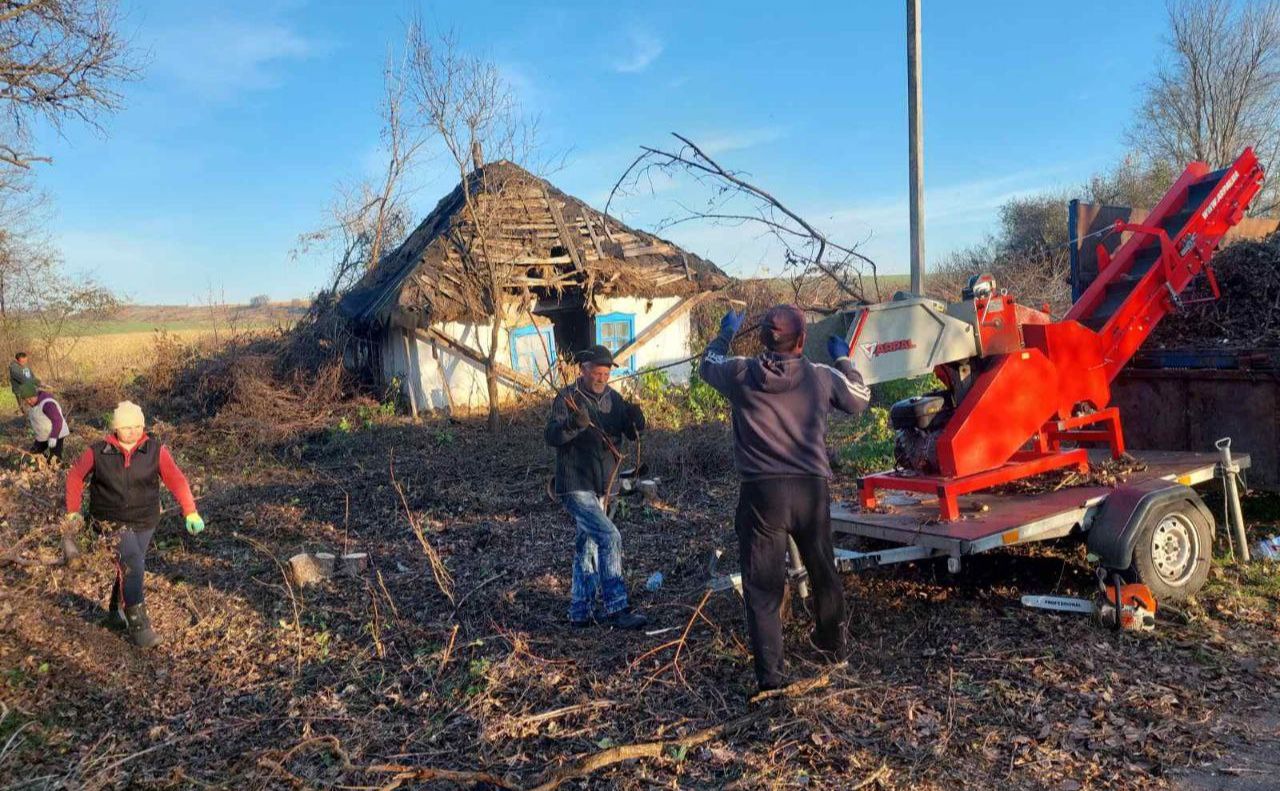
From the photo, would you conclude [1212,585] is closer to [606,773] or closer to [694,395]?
[606,773]

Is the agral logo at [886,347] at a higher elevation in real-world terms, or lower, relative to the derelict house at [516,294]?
lower

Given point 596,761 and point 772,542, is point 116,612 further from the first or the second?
point 772,542

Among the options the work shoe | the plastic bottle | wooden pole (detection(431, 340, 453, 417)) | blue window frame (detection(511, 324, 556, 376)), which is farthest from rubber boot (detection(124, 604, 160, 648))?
blue window frame (detection(511, 324, 556, 376))

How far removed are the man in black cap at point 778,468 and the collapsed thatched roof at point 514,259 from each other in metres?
11.2

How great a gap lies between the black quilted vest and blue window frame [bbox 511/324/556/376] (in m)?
10.6

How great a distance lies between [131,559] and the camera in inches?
233

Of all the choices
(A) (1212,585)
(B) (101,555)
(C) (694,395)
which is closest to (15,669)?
(B) (101,555)

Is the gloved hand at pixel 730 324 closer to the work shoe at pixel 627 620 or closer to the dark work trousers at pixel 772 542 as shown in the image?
the dark work trousers at pixel 772 542

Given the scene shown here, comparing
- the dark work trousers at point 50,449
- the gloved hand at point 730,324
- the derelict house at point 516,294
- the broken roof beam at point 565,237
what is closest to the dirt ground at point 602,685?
the gloved hand at point 730,324

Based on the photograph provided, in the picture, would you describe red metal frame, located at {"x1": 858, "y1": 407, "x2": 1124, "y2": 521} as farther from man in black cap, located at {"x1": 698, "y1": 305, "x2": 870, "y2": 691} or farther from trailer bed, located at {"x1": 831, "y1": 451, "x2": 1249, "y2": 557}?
man in black cap, located at {"x1": 698, "y1": 305, "x2": 870, "y2": 691}

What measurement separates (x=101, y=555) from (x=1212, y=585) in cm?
871

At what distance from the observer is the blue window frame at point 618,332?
17453 millimetres

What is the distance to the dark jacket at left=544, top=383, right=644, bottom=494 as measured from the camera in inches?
219

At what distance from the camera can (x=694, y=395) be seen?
16.0m
